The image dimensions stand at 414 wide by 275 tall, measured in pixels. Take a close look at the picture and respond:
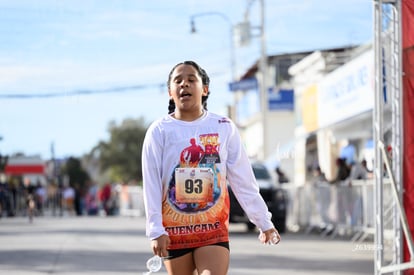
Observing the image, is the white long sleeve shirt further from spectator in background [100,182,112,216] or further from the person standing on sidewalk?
spectator in background [100,182,112,216]

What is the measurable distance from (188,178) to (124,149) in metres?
94.7

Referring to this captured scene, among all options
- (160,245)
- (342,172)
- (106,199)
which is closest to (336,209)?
(342,172)

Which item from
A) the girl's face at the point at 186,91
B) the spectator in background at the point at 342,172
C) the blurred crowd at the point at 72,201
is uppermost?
the girl's face at the point at 186,91

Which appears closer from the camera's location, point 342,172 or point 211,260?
point 211,260

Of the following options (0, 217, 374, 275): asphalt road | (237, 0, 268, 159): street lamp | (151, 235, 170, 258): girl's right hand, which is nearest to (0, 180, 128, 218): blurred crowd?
(237, 0, 268, 159): street lamp

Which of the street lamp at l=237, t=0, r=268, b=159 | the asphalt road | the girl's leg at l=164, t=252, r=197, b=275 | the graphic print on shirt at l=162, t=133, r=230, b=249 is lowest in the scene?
the asphalt road

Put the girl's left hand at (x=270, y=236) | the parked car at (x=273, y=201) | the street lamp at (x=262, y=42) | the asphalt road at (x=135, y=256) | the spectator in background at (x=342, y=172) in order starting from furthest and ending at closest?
1. the street lamp at (x=262, y=42)
2. the parked car at (x=273, y=201)
3. the spectator in background at (x=342, y=172)
4. the asphalt road at (x=135, y=256)
5. the girl's left hand at (x=270, y=236)

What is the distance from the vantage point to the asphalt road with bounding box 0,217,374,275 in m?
14.0

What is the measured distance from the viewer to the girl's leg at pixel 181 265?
610 centimetres

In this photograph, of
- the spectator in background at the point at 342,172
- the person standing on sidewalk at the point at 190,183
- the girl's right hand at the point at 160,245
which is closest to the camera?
the girl's right hand at the point at 160,245

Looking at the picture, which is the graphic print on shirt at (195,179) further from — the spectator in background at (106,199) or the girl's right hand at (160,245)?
the spectator in background at (106,199)

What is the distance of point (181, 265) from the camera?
20.0 feet

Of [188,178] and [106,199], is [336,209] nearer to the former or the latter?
[188,178]

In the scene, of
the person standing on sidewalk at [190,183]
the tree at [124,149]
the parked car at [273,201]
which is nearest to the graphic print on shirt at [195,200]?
the person standing on sidewalk at [190,183]
